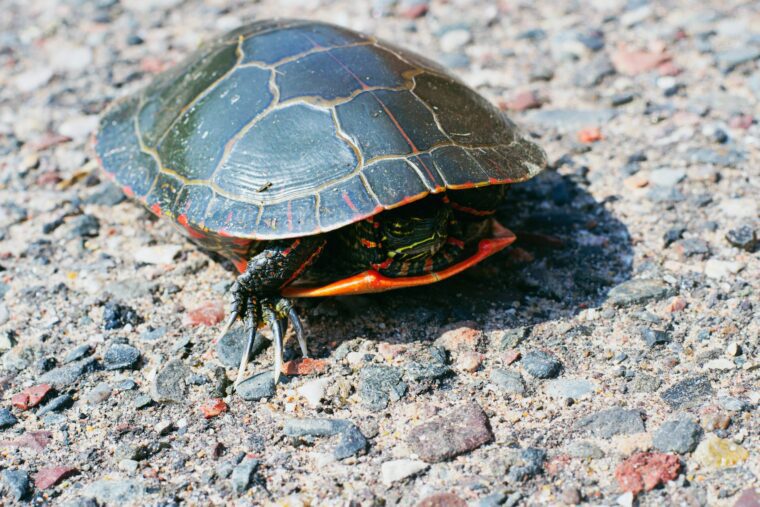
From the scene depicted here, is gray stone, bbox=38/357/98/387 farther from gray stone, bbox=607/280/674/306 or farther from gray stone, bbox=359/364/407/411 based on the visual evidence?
gray stone, bbox=607/280/674/306

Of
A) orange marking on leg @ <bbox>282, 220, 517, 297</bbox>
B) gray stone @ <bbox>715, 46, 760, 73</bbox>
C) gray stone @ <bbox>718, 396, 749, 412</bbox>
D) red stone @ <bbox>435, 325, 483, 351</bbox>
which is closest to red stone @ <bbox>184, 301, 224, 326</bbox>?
orange marking on leg @ <bbox>282, 220, 517, 297</bbox>

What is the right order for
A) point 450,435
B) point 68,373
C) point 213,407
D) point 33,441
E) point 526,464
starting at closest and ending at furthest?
point 526,464 → point 450,435 → point 33,441 → point 213,407 → point 68,373

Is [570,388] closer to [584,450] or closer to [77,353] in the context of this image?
[584,450]

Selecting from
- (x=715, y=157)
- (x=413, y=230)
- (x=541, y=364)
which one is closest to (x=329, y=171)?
(x=413, y=230)

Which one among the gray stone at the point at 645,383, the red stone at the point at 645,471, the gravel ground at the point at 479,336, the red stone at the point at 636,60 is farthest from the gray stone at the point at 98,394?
the red stone at the point at 636,60

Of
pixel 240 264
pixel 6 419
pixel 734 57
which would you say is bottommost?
pixel 6 419

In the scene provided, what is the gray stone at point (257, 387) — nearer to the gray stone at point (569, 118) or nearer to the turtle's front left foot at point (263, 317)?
the turtle's front left foot at point (263, 317)
